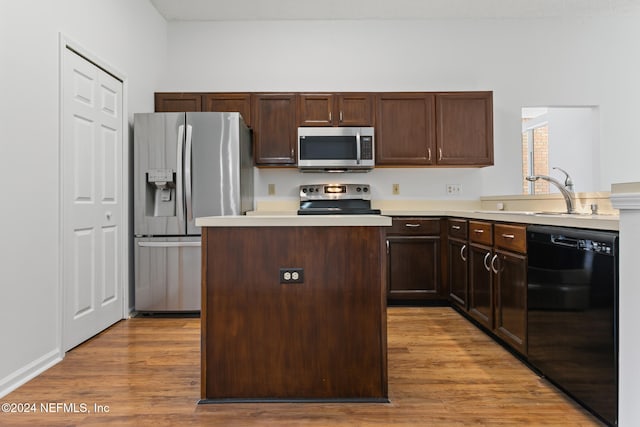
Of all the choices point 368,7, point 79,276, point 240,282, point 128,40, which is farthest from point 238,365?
point 368,7

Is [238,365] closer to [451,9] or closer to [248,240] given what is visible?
[248,240]

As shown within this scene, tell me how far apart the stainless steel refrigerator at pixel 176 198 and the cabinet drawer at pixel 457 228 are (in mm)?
1836

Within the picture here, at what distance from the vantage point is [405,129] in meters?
4.11

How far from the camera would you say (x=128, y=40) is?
356 cm

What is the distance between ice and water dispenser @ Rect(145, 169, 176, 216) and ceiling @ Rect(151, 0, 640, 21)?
1.74 meters

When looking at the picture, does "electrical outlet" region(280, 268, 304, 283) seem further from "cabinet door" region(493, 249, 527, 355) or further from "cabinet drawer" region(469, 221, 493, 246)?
"cabinet drawer" region(469, 221, 493, 246)

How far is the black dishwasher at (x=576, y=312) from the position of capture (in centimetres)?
162

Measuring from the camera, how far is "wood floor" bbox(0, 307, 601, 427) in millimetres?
1795

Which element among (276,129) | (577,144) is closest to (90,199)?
(276,129)

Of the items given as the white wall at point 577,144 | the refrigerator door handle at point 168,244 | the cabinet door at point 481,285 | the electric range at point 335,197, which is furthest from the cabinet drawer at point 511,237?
the white wall at point 577,144

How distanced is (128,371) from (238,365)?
0.83 m

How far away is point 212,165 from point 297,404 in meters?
2.18

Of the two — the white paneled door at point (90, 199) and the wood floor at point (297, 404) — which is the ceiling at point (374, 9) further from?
the wood floor at point (297, 404)

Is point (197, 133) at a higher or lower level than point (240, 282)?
higher
